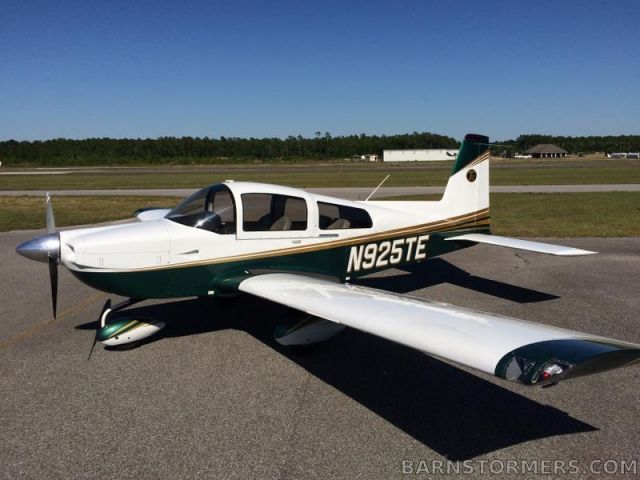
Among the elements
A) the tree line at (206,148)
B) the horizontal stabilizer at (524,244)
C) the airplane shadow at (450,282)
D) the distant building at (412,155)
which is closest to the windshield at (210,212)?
the airplane shadow at (450,282)

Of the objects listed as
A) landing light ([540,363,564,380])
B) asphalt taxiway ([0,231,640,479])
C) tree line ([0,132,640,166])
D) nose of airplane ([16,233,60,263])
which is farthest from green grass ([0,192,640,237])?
→ tree line ([0,132,640,166])

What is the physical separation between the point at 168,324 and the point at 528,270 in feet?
24.0

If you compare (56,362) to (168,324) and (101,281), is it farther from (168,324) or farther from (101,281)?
(168,324)

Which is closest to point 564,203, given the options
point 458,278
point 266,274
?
point 458,278

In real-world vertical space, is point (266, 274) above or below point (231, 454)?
above

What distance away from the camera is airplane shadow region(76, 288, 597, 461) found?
3.89 meters

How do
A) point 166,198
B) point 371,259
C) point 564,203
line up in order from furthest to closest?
point 166,198 → point 564,203 → point 371,259

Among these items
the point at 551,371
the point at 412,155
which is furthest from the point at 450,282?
the point at 412,155

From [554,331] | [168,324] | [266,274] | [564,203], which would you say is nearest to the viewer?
[554,331]

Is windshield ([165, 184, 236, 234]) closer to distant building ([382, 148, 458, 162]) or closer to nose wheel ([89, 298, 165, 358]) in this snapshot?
nose wheel ([89, 298, 165, 358])

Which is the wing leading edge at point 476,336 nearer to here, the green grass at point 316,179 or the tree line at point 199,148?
the green grass at point 316,179

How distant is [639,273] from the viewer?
9.01 metres

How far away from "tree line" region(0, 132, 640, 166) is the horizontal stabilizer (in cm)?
8617

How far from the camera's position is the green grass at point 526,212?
1394 centimetres
